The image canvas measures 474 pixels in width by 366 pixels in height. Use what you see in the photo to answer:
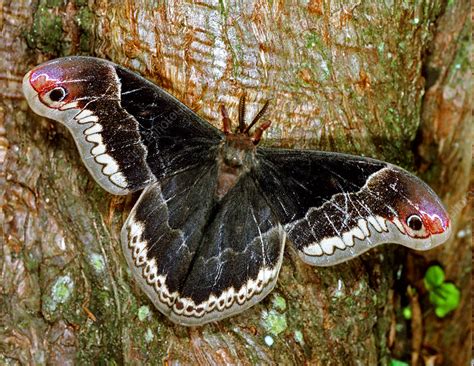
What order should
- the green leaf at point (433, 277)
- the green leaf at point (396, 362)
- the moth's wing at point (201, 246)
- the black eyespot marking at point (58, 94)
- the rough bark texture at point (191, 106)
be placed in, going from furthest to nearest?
1. the green leaf at point (433, 277)
2. the green leaf at point (396, 362)
3. the rough bark texture at point (191, 106)
4. the moth's wing at point (201, 246)
5. the black eyespot marking at point (58, 94)

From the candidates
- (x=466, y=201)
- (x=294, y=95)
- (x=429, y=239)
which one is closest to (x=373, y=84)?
(x=294, y=95)

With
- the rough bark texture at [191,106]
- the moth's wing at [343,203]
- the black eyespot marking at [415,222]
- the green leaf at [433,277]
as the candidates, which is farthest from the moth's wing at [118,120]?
the green leaf at [433,277]

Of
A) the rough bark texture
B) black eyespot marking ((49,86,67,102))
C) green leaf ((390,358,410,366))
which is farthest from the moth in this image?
green leaf ((390,358,410,366))

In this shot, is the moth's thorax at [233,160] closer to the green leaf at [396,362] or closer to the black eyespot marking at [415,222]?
the black eyespot marking at [415,222]

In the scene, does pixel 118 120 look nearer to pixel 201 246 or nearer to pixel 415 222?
pixel 201 246

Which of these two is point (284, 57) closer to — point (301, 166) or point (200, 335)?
point (301, 166)

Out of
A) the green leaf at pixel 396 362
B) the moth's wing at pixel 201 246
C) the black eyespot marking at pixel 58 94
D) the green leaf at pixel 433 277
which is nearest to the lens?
the black eyespot marking at pixel 58 94

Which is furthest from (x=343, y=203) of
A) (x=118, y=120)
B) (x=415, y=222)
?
(x=118, y=120)
